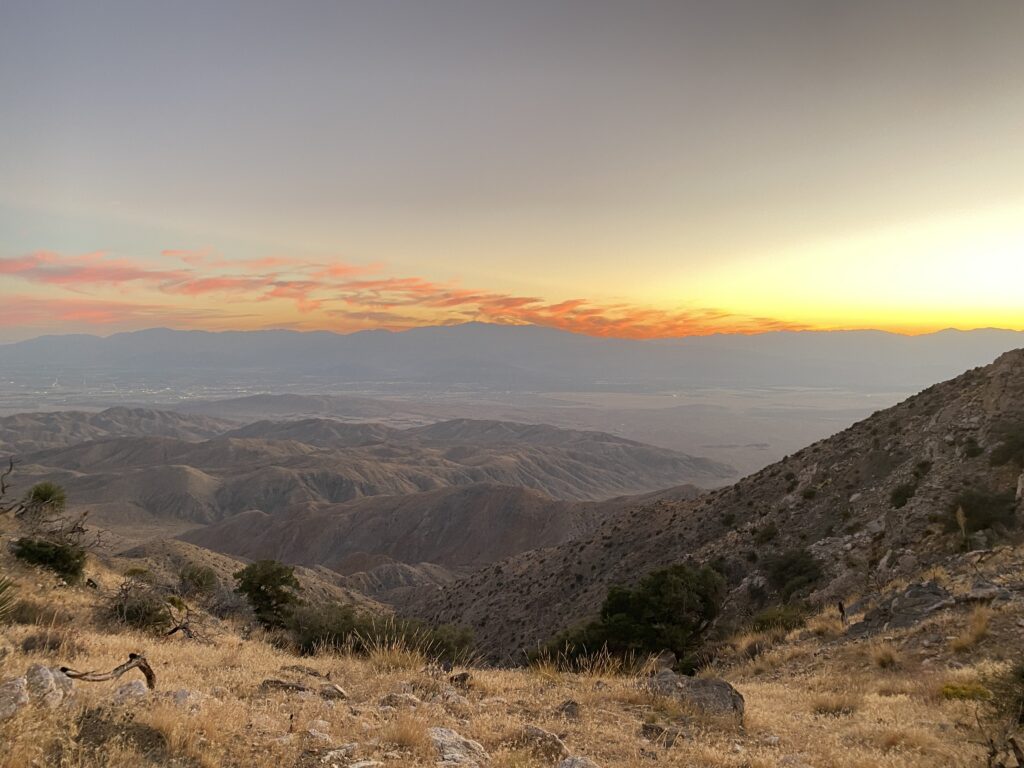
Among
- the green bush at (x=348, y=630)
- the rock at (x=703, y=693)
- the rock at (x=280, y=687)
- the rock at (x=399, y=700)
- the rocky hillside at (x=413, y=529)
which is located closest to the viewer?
the rock at (x=399, y=700)

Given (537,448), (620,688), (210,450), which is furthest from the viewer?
→ (537,448)

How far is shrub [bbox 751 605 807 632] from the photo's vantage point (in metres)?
15.6

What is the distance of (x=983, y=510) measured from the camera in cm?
1884

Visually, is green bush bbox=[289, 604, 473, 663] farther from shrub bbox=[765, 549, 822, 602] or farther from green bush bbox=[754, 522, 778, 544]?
green bush bbox=[754, 522, 778, 544]

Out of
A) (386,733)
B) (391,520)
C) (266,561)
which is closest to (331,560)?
(391,520)

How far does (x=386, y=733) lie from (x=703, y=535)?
30334 millimetres

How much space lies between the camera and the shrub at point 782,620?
1564cm

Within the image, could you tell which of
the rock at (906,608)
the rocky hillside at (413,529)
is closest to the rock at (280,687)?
the rock at (906,608)

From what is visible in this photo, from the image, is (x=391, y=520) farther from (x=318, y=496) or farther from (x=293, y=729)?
(x=293, y=729)

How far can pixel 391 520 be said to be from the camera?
329 ft

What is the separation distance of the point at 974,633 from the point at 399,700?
33.7ft

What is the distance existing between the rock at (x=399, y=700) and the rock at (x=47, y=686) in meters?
3.26

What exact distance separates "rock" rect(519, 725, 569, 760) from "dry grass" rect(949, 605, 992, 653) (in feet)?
27.9

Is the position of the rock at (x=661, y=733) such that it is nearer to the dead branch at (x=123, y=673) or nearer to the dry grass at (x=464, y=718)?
the dry grass at (x=464, y=718)
